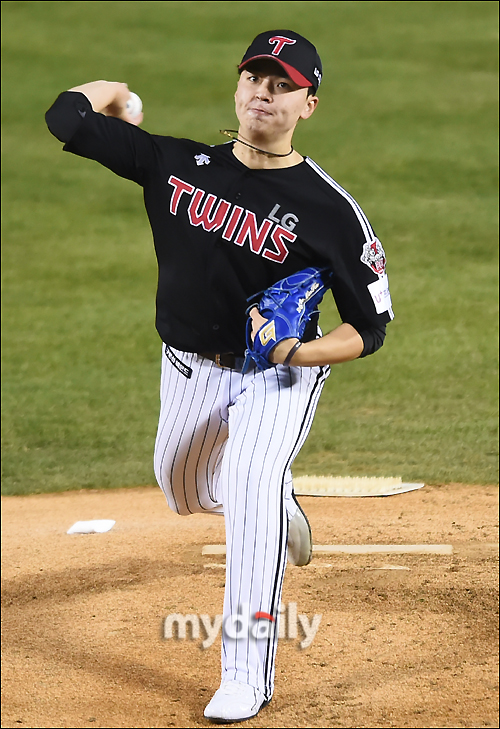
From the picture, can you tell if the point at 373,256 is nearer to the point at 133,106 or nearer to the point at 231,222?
the point at 231,222

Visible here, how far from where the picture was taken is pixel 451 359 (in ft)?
30.8

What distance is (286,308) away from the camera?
9.21 feet

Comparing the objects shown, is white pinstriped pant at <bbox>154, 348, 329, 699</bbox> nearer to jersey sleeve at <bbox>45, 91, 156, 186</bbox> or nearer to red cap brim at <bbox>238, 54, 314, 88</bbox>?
jersey sleeve at <bbox>45, 91, 156, 186</bbox>

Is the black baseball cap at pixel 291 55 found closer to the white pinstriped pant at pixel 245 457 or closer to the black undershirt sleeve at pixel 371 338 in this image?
the black undershirt sleeve at pixel 371 338

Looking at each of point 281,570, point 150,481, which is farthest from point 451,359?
point 281,570

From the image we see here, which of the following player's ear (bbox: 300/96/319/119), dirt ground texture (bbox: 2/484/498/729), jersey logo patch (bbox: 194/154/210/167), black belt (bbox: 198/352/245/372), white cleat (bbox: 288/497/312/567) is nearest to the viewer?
player's ear (bbox: 300/96/319/119)

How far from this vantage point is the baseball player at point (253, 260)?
110 inches

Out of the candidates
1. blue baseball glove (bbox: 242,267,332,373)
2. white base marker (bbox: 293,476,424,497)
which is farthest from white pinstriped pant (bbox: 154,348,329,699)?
white base marker (bbox: 293,476,424,497)

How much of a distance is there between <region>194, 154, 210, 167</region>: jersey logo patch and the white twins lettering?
0.27 ft

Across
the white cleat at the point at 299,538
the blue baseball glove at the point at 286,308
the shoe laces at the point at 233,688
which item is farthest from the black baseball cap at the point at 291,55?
the shoe laces at the point at 233,688

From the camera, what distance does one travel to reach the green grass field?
7969 millimetres

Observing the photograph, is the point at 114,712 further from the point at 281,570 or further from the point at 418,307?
the point at 418,307

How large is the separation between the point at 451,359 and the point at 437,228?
403 cm

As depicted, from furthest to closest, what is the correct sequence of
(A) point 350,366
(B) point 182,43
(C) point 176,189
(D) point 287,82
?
(B) point 182,43, (A) point 350,366, (C) point 176,189, (D) point 287,82
